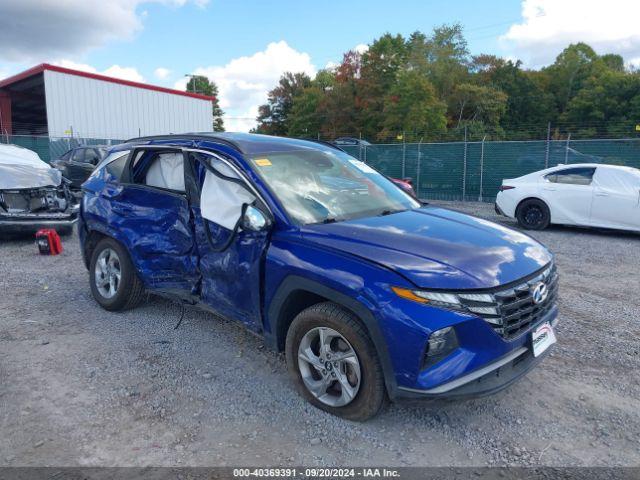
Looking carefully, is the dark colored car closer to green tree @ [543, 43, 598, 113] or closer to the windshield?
the windshield

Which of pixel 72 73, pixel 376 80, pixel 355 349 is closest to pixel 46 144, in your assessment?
pixel 72 73

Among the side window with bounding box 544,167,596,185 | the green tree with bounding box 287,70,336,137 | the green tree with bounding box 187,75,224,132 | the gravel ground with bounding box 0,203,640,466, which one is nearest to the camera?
the gravel ground with bounding box 0,203,640,466

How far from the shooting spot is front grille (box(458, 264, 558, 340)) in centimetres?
265

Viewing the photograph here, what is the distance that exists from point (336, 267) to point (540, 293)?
4.20ft

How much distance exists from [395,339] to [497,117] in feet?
170

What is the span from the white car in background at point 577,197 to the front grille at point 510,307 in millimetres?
7450

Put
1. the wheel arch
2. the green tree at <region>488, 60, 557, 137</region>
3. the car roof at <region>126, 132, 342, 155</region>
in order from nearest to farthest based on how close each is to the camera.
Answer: the car roof at <region>126, 132, 342, 155</region>, the wheel arch, the green tree at <region>488, 60, 557, 137</region>

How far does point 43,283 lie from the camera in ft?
20.5

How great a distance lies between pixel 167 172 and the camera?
439 centimetres

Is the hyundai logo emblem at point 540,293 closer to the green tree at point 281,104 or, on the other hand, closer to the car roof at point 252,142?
the car roof at point 252,142

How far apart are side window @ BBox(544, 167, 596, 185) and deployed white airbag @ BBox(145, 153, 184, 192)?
8422mm

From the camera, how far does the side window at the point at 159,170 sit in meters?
4.25

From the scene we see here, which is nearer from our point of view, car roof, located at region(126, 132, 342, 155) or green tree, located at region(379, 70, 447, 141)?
car roof, located at region(126, 132, 342, 155)

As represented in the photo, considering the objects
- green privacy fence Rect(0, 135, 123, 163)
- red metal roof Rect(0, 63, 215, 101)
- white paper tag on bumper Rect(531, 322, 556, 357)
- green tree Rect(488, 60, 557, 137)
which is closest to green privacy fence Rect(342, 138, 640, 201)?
white paper tag on bumper Rect(531, 322, 556, 357)
